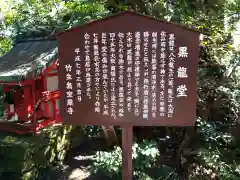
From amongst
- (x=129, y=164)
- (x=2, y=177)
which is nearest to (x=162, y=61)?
(x=129, y=164)

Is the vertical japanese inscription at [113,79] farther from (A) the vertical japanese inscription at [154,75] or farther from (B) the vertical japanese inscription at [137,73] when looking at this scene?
(A) the vertical japanese inscription at [154,75]

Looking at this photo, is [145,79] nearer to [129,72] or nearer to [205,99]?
[129,72]

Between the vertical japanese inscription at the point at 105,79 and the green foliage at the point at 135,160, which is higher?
the vertical japanese inscription at the point at 105,79

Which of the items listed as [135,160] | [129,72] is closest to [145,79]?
[129,72]

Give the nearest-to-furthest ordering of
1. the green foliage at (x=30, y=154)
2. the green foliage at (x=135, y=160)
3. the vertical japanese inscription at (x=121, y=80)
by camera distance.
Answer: the vertical japanese inscription at (x=121, y=80)
the green foliage at (x=135, y=160)
the green foliage at (x=30, y=154)

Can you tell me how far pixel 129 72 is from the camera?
3449mm

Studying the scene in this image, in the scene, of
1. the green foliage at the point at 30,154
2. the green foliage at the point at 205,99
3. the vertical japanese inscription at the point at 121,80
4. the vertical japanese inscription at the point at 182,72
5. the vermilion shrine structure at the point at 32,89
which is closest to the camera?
the vertical japanese inscription at the point at 182,72

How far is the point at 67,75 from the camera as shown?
11.6 ft

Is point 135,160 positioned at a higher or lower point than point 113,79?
lower

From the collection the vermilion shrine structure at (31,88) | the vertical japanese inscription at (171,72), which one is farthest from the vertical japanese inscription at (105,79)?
the vermilion shrine structure at (31,88)

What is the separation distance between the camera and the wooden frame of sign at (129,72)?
335cm

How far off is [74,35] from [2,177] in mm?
5036

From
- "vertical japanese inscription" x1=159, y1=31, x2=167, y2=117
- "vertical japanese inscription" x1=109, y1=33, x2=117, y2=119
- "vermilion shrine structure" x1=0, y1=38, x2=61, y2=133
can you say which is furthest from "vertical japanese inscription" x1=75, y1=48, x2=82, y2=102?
"vermilion shrine structure" x1=0, y1=38, x2=61, y2=133

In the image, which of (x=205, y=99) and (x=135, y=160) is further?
(x=205, y=99)
